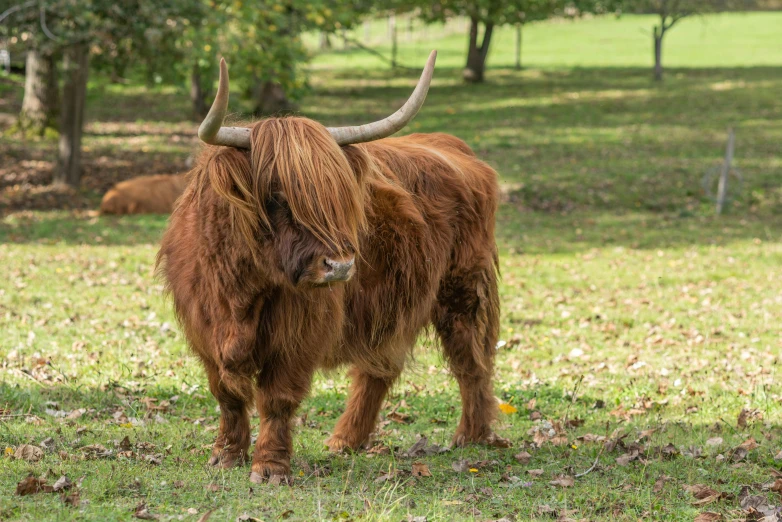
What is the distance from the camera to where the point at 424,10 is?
31.8m

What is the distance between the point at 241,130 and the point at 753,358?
19.3 ft

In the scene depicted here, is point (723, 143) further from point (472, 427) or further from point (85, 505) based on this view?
point (85, 505)

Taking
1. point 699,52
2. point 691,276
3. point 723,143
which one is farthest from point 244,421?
point 699,52

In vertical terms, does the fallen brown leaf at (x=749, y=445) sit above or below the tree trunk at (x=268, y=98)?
below

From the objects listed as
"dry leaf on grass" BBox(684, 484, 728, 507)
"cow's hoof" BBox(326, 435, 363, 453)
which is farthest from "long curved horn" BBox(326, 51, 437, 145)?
"dry leaf on grass" BBox(684, 484, 728, 507)

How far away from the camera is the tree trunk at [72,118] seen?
17016 mm

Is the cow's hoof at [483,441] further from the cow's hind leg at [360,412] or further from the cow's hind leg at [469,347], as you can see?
the cow's hind leg at [360,412]

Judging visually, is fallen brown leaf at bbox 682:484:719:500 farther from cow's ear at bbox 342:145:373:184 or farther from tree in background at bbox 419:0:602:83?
tree in background at bbox 419:0:602:83

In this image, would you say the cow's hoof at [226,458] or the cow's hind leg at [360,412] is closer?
the cow's hoof at [226,458]

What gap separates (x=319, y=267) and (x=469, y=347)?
2.00 meters

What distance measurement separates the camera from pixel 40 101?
2234 centimetres

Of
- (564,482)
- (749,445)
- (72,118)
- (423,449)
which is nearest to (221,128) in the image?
(423,449)

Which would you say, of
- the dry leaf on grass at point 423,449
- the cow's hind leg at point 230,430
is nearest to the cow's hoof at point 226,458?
the cow's hind leg at point 230,430

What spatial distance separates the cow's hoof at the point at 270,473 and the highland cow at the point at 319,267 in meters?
0.01
